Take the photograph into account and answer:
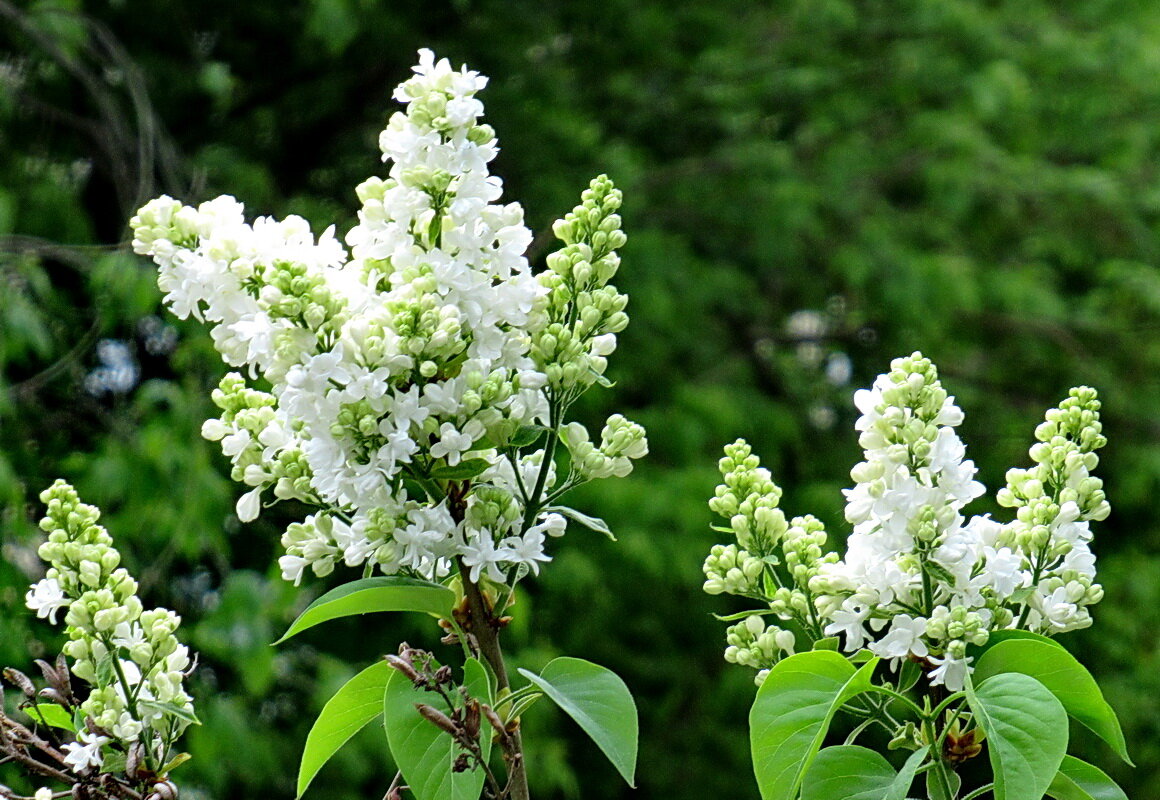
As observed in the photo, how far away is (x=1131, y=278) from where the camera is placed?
4371 mm

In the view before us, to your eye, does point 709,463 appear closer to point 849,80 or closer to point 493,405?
point 849,80

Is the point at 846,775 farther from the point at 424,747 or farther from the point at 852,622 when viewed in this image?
the point at 424,747

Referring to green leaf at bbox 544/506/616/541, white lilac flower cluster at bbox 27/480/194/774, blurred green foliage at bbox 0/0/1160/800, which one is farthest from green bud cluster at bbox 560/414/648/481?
blurred green foliage at bbox 0/0/1160/800

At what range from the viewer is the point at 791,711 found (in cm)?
66

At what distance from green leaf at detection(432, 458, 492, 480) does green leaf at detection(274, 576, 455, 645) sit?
2.1 inches

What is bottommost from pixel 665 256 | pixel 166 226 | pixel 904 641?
pixel 665 256

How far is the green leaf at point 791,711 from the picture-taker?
652 millimetres

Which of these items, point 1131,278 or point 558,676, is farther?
point 1131,278

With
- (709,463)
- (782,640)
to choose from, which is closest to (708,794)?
(709,463)

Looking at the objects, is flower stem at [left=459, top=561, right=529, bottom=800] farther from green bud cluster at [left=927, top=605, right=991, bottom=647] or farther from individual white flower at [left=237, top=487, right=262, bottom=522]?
green bud cluster at [left=927, top=605, right=991, bottom=647]

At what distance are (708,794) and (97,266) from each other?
92.3 inches

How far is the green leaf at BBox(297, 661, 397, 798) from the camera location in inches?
28.7

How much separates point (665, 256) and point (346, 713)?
3.15 meters

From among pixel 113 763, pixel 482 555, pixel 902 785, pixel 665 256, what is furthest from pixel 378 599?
pixel 665 256
